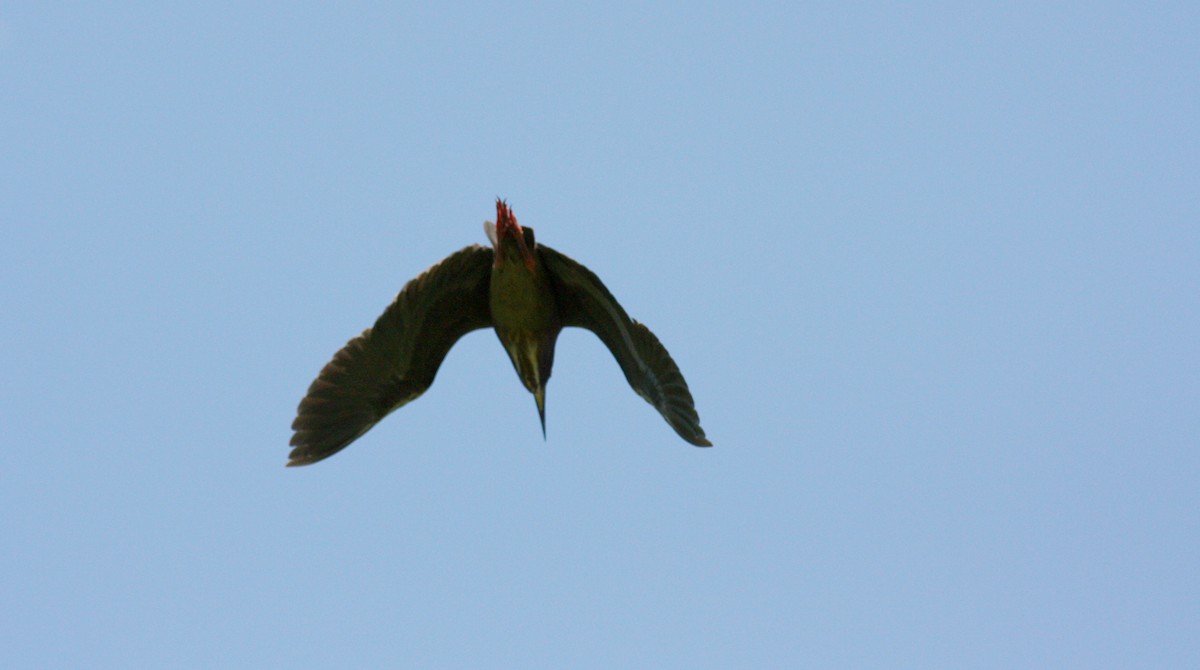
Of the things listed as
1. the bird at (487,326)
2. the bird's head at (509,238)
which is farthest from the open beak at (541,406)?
Result: the bird's head at (509,238)

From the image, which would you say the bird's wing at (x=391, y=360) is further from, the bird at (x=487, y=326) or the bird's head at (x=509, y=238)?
the bird's head at (x=509, y=238)

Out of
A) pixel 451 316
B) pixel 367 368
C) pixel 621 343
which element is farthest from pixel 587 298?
pixel 367 368

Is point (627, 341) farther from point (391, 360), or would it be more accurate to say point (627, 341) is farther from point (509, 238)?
point (391, 360)

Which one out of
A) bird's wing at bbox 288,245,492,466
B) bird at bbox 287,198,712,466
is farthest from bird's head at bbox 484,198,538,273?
bird's wing at bbox 288,245,492,466

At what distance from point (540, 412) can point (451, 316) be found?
1.04m

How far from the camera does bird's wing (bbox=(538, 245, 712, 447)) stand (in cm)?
947

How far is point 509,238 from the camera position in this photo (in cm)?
916

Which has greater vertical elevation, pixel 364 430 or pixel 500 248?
pixel 500 248

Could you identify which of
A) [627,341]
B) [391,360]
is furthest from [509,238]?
[391,360]

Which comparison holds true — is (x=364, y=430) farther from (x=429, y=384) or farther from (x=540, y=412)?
(x=540, y=412)

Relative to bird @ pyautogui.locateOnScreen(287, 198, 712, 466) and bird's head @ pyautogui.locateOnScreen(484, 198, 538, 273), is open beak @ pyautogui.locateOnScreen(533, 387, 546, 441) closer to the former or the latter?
bird @ pyautogui.locateOnScreen(287, 198, 712, 466)

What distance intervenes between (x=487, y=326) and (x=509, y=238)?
147 cm

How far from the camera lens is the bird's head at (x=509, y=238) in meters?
9.06

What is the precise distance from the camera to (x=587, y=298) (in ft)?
32.0
